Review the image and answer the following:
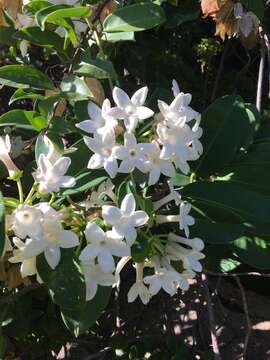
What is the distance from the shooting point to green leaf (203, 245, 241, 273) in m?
1.58

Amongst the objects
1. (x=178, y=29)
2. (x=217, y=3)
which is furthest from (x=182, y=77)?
(x=217, y=3)

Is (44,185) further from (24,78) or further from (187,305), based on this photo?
(187,305)

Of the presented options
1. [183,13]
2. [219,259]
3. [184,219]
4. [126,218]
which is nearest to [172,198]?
[184,219]

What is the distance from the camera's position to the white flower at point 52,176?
1.00 m

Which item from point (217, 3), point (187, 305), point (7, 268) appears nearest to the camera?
point (7, 268)

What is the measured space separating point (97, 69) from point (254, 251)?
22.2 inches

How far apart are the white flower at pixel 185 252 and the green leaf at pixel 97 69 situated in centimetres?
31

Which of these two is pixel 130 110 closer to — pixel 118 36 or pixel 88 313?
pixel 118 36

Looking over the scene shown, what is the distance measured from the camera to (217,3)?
166 cm

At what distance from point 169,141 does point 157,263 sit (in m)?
0.22

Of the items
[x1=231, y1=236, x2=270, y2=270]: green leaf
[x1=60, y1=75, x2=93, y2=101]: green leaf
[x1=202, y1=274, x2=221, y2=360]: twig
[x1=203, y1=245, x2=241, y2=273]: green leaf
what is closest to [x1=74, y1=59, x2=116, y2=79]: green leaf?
[x1=60, y1=75, x2=93, y2=101]: green leaf

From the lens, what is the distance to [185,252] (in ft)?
3.66

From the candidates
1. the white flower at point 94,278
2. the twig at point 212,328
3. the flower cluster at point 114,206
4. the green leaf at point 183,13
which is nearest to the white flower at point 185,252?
the flower cluster at point 114,206

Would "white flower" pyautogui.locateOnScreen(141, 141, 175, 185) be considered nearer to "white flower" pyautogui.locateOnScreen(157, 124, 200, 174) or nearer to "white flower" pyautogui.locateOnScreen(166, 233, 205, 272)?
"white flower" pyautogui.locateOnScreen(157, 124, 200, 174)
